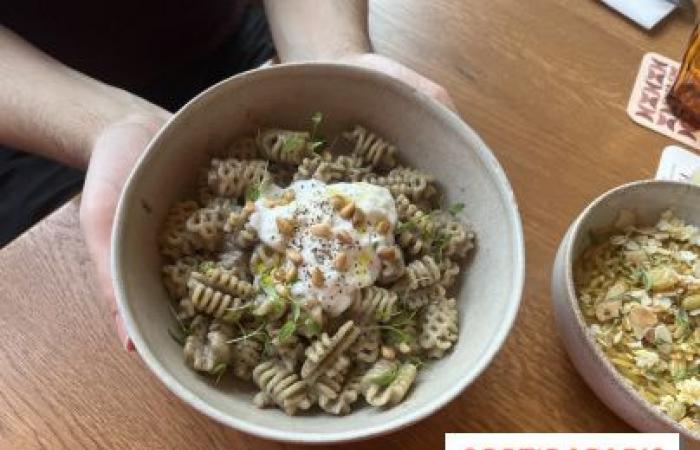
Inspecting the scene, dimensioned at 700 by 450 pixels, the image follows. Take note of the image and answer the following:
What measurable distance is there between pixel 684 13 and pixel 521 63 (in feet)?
1.14

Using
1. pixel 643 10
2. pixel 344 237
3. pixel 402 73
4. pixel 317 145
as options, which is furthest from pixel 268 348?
pixel 643 10

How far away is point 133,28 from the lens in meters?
1.25

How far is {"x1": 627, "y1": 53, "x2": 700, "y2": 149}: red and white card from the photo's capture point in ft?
3.68

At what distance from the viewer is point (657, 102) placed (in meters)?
1.15

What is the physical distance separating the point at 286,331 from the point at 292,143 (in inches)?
8.8

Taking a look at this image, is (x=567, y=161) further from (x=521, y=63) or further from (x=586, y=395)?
(x=586, y=395)

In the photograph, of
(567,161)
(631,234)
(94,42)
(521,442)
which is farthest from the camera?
(94,42)

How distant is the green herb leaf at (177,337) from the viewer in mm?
730

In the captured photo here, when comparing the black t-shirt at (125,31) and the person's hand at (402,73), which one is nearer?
the person's hand at (402,73)

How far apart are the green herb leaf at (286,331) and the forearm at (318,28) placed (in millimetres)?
502

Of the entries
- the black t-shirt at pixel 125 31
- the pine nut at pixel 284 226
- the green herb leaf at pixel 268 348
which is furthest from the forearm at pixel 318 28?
the green herb leaf at pixel 268 348

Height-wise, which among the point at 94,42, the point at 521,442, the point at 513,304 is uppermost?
the point at 513,304

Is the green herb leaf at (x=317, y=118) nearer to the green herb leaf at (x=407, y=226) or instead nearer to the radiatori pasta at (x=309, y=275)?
the radiatori pasta at (x=309, y=275)

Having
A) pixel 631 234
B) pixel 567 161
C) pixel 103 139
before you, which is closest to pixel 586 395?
pixel 631 234
